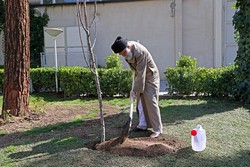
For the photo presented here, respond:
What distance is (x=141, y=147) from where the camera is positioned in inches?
155

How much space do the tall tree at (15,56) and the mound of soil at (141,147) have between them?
260 cm

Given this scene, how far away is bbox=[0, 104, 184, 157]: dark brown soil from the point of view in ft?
12.8

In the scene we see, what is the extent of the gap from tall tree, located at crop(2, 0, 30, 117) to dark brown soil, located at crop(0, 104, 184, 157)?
0.35 metres

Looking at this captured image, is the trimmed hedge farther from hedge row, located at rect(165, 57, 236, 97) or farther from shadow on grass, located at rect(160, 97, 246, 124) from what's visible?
shadow on grass, located at rect(160, 97, 246, 124)

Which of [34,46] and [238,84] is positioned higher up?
[34,46]

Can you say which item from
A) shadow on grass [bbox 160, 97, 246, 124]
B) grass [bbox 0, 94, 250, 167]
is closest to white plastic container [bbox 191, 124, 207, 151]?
grass [bbox 0, 94, 250, 167]

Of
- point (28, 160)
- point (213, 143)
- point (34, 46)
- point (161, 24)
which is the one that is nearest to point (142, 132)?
point (213, 143)

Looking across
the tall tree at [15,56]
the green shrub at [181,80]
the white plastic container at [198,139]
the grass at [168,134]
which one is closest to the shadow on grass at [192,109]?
the grass at [168,134]

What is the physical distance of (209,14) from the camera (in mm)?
11844

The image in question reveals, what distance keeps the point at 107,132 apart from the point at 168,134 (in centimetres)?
100

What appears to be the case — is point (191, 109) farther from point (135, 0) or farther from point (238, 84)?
point (135, 0)

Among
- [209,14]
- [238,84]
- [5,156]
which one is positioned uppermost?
[209,14]

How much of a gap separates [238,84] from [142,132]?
134 inches

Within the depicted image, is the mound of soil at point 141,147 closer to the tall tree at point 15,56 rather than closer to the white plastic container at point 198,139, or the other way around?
the white plastic container at point 198,139
